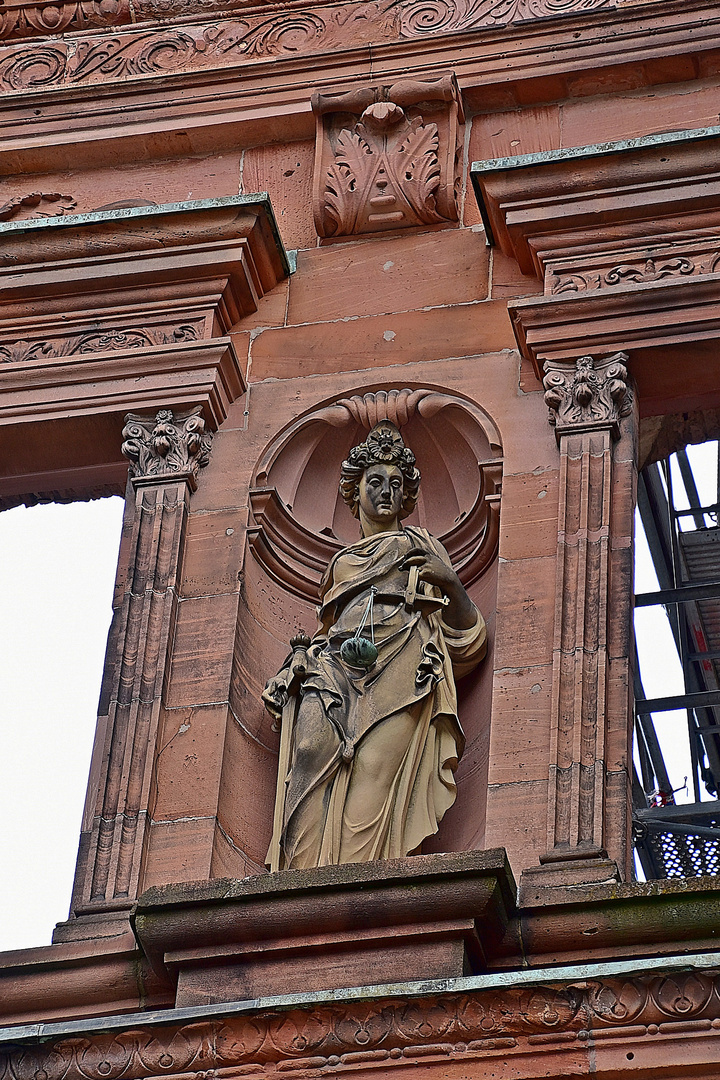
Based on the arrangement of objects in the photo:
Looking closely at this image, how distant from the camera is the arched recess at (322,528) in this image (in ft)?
39.3

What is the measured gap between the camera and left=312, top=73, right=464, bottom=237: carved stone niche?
13.9 meters

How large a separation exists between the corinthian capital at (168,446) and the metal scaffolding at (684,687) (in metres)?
2.72

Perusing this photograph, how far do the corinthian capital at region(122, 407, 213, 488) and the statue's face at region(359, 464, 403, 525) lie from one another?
0.85m

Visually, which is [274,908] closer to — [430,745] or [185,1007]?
[185,1007]

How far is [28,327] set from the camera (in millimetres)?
13578

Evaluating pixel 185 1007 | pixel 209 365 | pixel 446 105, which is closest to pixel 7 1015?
pixel 185 1007

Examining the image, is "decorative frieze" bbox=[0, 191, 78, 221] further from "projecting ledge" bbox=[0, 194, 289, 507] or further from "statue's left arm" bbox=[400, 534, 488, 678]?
"statue's left arm" bbox=[400, 534, 488, 678]

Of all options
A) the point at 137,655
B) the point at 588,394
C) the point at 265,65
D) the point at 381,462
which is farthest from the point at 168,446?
the point at 265,65

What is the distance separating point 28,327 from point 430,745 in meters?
3.33

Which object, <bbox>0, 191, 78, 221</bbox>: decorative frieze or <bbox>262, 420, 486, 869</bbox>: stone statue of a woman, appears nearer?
<bbox>262, 420, 486, 869</bbox>: stone statue of a woman

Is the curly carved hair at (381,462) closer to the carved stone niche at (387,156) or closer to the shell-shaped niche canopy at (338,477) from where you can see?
the shell-shaped niche canopy at (338,477)

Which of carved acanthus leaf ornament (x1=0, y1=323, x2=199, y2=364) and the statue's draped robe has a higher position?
carved acanthus leaf ornament (x1=0, y1=323, x2=199, y2=364)

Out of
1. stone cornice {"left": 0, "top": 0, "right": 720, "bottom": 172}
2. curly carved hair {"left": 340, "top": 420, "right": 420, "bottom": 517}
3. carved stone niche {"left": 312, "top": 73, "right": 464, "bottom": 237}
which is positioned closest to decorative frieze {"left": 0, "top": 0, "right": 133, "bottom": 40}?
stone cornice {"left": 0, "top": 0, "right": 720, "bottom": 172}

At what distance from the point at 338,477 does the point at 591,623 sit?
1.98 m
